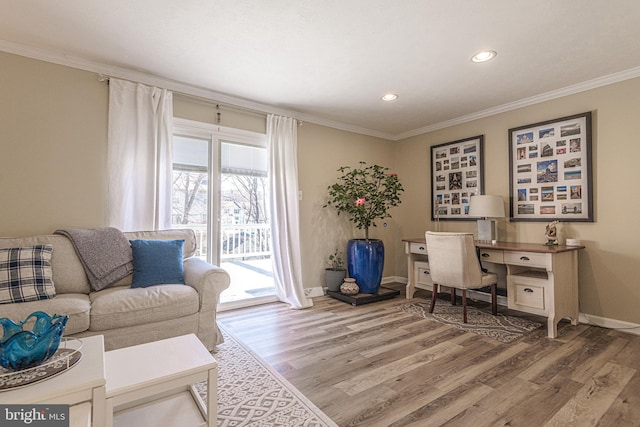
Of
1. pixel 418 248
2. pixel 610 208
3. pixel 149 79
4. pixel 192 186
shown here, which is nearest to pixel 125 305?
pixel 192 186

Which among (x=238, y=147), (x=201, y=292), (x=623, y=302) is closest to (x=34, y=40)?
(x=238, y=147)

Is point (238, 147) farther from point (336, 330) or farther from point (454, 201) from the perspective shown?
point (454, 201)

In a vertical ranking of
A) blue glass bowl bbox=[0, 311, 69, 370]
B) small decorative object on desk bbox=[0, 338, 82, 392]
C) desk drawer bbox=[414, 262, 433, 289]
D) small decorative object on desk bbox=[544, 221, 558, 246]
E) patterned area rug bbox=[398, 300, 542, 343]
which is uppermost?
small decorative object on desk bbox=[544, 221, 558, 246]

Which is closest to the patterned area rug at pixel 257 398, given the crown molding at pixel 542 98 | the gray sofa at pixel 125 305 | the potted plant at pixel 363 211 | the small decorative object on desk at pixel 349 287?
the gray sofa at pixel 125 305

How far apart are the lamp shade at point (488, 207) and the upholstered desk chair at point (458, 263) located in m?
0.55

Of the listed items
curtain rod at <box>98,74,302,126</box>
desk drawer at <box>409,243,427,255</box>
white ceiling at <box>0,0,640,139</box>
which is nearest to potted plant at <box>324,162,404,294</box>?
desk drawer at <box>409,243,427,255</box>

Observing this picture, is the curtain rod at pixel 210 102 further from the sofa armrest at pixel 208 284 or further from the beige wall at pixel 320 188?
the sofa armrest at pixel 208 284

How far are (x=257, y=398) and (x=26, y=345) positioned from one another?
3.77 ft

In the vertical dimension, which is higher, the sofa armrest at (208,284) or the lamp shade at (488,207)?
the lamp shade at (488,207)

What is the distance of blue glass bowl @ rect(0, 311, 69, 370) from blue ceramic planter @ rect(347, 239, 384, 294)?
3141 mm

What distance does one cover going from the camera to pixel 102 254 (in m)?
2.42

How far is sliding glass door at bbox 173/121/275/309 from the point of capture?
334 centimetres

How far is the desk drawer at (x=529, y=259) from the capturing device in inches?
108

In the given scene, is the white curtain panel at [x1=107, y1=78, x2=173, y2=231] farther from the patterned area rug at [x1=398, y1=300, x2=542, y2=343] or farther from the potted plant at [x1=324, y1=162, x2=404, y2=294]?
the patterned area rug at [x1=398, y1=300, x2=542, y2=343]
